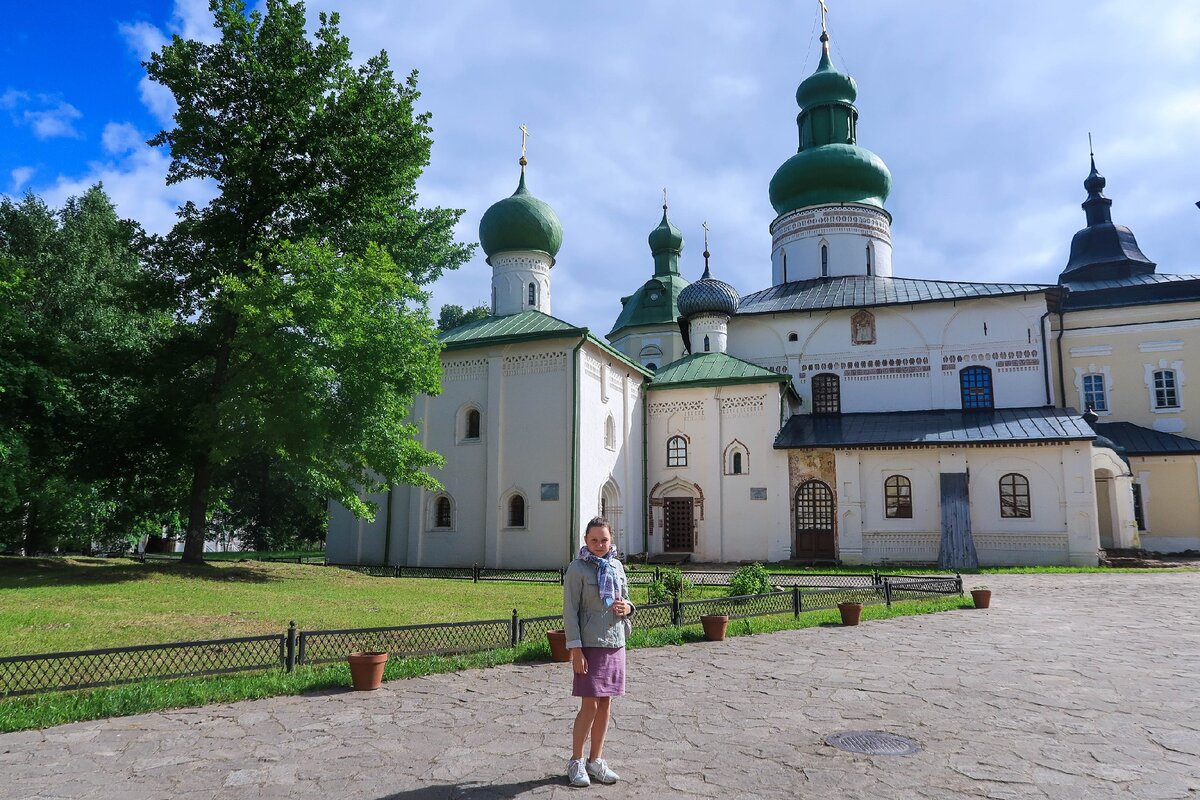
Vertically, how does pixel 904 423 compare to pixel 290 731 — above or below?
above

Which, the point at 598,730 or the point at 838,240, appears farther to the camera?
the point at 838,240

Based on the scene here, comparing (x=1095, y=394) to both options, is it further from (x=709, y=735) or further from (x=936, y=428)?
(x=709, y=735)

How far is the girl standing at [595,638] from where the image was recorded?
14.6 feet

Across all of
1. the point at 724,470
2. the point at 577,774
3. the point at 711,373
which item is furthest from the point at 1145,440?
the point at 577,774

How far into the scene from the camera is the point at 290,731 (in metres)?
5.45

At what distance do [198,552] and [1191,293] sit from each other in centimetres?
3236

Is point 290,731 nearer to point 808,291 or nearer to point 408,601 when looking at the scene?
point 408,601

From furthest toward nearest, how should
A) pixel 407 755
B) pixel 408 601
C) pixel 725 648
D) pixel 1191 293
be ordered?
pixel 1191 293 → pixel 408 601 → pixel 725 648 → pixel 407 755

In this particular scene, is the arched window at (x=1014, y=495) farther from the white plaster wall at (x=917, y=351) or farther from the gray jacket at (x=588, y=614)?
the gray jacket at (x=588, y=614)

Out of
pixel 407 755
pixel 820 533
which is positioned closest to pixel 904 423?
pixel 820 533

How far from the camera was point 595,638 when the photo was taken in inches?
182

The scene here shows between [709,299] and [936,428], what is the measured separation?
8707 millimetres

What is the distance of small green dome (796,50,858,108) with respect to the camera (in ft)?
107

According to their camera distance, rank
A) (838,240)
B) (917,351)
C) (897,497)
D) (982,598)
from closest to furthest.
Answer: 1. (982,598)
2. (897,497)
3. (917,351)
4. (838,240)
